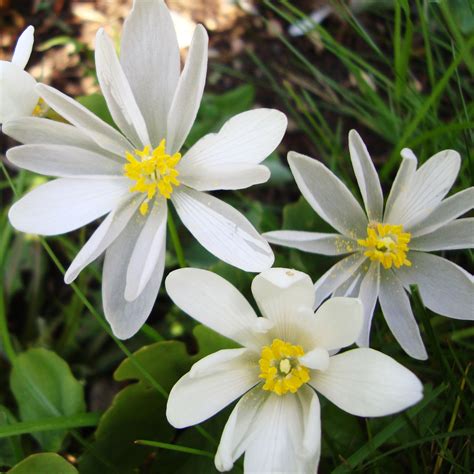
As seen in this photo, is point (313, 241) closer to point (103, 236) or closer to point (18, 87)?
point (103, 236)

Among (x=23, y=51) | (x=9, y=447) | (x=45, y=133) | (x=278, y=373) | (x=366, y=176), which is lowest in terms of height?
(x=9, y=447)

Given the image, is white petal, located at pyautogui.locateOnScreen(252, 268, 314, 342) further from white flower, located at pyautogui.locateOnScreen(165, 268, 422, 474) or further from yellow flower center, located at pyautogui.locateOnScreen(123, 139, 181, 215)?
yellow flower center, located at pyautogui.locateOnScreen(123, 139, 181, 215)

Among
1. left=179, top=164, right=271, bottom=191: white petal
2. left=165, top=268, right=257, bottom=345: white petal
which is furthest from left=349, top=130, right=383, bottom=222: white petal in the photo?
left=165, top=268, right=257, bottom=345: white petal

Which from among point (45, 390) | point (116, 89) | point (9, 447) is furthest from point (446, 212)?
point (9, 447)

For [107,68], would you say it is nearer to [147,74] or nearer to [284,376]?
[147,74]

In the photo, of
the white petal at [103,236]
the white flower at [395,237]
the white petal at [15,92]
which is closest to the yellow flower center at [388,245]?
the white flower at [395,237]

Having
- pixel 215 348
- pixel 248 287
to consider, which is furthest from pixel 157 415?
pixel 248 287
